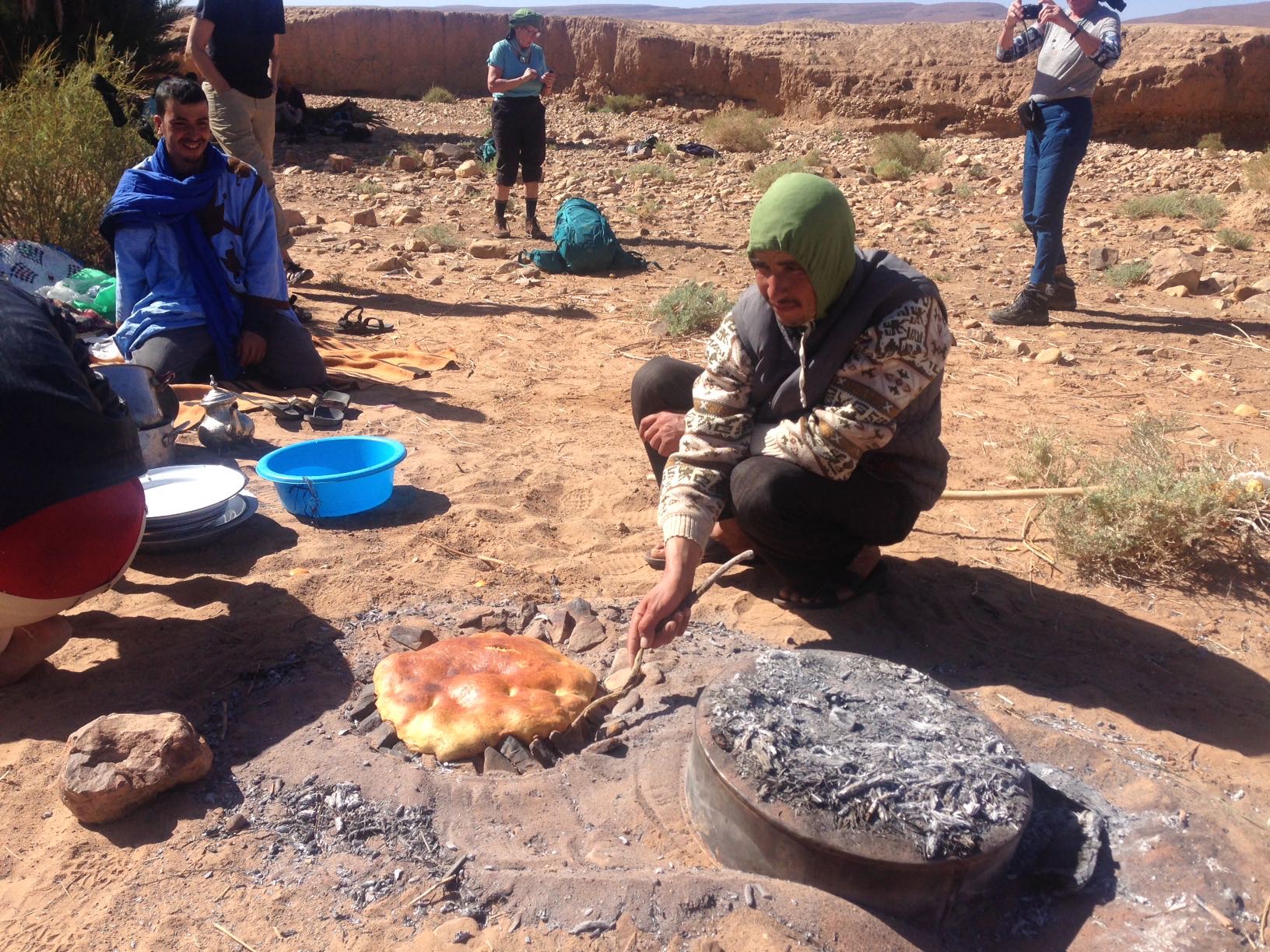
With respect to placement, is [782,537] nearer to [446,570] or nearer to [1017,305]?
[446,570]

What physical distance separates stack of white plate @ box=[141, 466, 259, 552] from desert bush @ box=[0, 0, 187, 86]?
24.0 feet

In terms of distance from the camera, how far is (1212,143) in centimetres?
1263

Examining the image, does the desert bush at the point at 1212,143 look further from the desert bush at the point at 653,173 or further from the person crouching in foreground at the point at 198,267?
the person crouching in foreground at the point at 198,267

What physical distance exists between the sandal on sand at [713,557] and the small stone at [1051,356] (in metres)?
2.97

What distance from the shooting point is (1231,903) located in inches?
74.0

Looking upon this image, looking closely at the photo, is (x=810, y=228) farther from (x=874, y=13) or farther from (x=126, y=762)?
(x=874, y=13)

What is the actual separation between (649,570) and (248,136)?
168 inches

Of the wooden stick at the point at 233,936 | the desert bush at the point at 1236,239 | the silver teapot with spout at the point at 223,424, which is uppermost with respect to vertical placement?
the desert bush at the point at 1236,239

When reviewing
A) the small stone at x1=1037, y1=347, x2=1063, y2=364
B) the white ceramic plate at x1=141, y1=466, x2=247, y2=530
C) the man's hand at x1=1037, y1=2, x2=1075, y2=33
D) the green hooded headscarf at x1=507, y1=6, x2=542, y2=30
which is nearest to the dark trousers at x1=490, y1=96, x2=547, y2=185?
the green hooded headscarf at x1=507, y1=6, x2=542, y2=30

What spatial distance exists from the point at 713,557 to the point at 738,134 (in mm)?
11815

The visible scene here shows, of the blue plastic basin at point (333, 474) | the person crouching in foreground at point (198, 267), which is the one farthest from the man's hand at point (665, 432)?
the person crouching in foreground at point (198, 267)

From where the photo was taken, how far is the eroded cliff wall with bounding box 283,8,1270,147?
13867 millimetres

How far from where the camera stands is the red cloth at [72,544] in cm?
221

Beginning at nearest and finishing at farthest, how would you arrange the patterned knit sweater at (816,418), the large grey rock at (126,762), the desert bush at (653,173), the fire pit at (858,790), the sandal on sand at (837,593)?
1. the fire pit at (858,790)
2. the large grey rock at (126,762)
3. the patterned knit sweater at (816,418)
4. the sandal on sand at (837,593)
5. the desert bush at (653,173)
